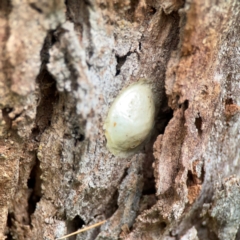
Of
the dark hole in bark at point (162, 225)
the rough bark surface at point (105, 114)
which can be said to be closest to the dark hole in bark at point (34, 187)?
the rough bark surface at point (105, 114)

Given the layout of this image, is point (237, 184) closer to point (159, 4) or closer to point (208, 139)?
point (208, 139)

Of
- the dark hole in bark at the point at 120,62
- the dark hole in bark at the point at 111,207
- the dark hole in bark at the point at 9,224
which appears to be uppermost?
the dark hole in bark at the point at 120,62

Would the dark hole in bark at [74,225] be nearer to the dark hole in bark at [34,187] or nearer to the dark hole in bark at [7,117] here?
the dark hole in bark at [34,187]

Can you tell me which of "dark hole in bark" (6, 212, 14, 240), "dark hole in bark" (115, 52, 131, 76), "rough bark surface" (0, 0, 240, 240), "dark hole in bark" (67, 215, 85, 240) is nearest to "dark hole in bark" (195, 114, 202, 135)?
"rough bark surface" (0, 0, 240, 240)

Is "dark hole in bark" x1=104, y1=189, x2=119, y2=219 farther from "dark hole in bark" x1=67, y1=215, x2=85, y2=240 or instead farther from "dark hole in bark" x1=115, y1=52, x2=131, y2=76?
"dark hole in bark" x1=115, y1=52, x2=131, y2=76

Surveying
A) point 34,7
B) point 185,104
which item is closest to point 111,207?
point 185,104

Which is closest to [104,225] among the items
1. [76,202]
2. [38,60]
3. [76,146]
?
[76,202]
